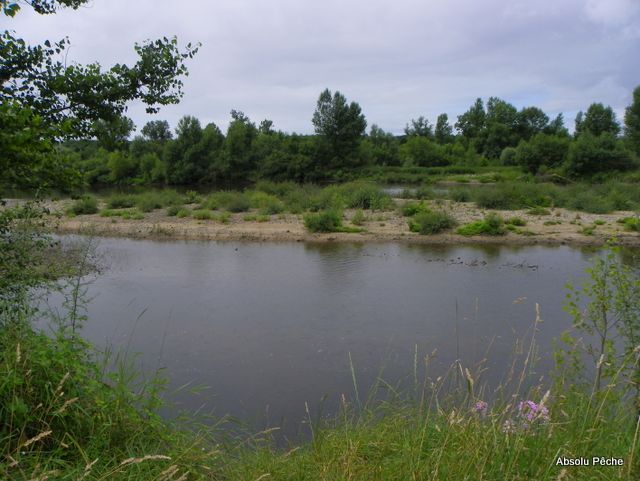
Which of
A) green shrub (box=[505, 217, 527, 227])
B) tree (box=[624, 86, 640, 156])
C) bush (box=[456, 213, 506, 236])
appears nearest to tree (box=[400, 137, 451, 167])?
tree (box=[624, 86, 640, 156])

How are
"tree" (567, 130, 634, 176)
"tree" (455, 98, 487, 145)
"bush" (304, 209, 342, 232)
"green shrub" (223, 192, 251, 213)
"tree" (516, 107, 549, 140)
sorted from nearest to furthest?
1. "bush" (304, 209, 342, 232)
2. "green shrub" (223, 192, 251, 213)
3. "tree" (567, 130, 634, 176)
4. "tree" (516, 107, 549, 140)
5. "tree" (455, 98, 487, 145)

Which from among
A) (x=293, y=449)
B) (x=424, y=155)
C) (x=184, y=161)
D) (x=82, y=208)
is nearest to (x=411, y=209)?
(x=82, y=208)

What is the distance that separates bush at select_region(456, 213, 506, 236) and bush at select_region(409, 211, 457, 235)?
52cm

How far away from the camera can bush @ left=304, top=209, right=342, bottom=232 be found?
2066cm

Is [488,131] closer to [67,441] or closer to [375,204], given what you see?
[375,204]

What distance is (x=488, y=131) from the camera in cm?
7538

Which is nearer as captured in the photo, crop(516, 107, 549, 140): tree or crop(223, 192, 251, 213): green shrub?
crop(223, 192, 251, 213): green shrub

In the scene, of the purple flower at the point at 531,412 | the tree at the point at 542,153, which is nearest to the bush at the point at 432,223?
the purple flower at the point at 531,412

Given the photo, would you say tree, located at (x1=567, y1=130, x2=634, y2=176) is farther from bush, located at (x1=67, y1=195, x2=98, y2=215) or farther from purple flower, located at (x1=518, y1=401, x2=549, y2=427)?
purple flower, located at (x1=518, y1=401, x2=549, y2=427)

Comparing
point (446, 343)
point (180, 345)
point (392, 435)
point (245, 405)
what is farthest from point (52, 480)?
point (446, 343)

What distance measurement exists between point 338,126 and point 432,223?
1782 inches

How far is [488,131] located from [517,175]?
2646 centimetres

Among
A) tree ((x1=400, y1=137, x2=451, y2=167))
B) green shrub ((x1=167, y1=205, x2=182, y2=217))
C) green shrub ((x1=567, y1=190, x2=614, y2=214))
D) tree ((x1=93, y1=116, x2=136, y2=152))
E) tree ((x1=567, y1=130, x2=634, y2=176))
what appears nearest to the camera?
tree ((x1=93, y1=116, x2=136, y2=152))

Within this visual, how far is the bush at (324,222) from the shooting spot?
20656 mm
